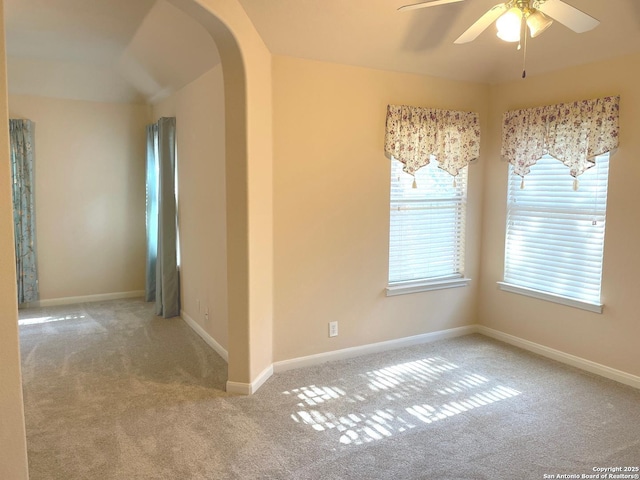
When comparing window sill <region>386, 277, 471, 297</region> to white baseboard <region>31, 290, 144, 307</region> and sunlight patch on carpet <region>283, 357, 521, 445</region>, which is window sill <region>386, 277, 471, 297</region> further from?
white baseboard <region>31, 290, 144, 307</region>

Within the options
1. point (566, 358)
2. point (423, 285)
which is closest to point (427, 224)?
point (423, 285)

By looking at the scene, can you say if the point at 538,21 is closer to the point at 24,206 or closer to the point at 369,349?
the point at 369,349

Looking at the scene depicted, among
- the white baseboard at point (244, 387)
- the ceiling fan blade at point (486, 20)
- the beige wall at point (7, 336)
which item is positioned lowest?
the white baseboard at point (244, 387)

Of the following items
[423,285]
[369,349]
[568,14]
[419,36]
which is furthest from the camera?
[423,285]

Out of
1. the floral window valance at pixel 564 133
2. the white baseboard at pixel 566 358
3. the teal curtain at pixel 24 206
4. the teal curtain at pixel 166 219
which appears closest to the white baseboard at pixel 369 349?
the white baseboard at pixel 566 358

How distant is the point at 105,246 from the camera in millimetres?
5855

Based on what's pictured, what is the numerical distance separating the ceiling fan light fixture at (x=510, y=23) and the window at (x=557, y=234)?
172 centimetres

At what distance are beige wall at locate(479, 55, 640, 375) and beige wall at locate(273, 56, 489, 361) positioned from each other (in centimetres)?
66

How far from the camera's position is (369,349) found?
402 cm

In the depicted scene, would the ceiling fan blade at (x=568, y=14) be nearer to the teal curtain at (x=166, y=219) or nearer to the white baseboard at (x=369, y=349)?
the white baseboard at (x=369, y=349)

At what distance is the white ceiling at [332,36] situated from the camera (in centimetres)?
307

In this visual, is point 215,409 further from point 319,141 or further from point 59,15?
point 59,15

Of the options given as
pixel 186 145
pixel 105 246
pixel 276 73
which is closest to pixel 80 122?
pixel 105 246

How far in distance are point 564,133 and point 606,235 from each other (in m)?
0.83
